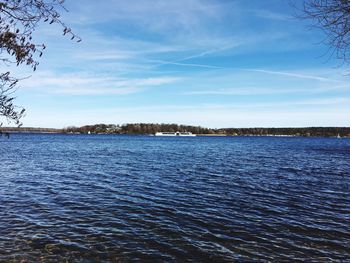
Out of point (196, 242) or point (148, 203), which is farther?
point (148, 203)

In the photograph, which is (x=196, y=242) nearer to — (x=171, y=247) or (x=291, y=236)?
(x=171, y=247)

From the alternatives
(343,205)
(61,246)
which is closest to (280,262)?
(61,246)

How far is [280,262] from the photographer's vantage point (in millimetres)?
12273

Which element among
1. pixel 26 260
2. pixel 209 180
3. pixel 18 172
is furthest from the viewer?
pixel 18 172

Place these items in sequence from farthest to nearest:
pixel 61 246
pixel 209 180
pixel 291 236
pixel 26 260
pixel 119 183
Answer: pixel 209 180 < pixel 119 183 < pixel 291 236 < pixel 61 246 < pixel 26 260

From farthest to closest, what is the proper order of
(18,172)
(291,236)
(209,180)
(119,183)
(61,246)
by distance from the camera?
(18,172) → (209,180) → (119,183) → (291,236) → (61,246)

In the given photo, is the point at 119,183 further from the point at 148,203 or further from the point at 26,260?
the point at 26,260

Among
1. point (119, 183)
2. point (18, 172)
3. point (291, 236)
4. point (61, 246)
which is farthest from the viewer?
point (18, 172)

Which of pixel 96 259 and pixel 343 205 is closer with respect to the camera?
pixel 96 259

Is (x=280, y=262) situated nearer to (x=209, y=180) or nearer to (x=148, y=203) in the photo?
(x=148, y=203)

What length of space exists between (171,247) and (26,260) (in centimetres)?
581

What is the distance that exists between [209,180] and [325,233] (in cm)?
1777

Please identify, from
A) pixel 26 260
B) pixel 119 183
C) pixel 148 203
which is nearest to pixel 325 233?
pixel 148 203

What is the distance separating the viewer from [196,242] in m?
14.3
